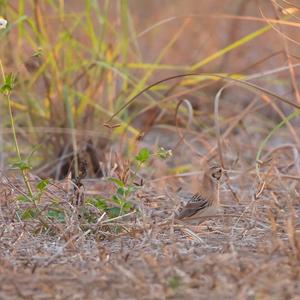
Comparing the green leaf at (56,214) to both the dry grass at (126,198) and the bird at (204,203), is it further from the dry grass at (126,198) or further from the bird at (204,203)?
the bird at (204,203)

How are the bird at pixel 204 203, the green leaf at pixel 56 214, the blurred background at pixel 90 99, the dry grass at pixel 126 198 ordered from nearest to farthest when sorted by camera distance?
1. the dry grass at pixel 126 198
2. the green leaf at pixel 56 214
3. the bird at pixel 204 203
4. the blurred background at pixel 90 99

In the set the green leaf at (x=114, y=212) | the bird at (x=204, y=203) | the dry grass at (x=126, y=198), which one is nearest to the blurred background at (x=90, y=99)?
the dry grass at (x=126, y=198)

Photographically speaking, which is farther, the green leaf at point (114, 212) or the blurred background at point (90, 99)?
the blurred background at point (90, 99)

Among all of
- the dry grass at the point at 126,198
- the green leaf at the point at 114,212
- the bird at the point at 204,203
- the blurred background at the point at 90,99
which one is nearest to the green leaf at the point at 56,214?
the dry grass at the point at 126,198

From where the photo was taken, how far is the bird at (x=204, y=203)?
393 cm

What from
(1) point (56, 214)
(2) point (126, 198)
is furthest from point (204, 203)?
(1) point (56, 214)

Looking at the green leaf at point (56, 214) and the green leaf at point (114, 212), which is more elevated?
the green leaf at point (114, 212)

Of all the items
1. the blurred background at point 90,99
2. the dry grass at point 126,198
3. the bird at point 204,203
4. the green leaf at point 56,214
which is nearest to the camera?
the dry grass at point 126,198

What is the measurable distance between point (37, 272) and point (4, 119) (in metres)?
3.10

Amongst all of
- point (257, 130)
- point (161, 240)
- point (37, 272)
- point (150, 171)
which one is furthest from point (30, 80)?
point (37, 272)

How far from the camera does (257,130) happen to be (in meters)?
6.43

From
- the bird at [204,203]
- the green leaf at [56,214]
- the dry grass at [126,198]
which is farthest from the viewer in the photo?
the bird at [204,203]

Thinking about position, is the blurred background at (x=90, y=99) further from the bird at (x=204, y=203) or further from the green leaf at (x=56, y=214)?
the green leaf at (x=56, y=214)

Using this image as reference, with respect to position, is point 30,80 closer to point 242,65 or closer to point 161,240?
point 161,240
